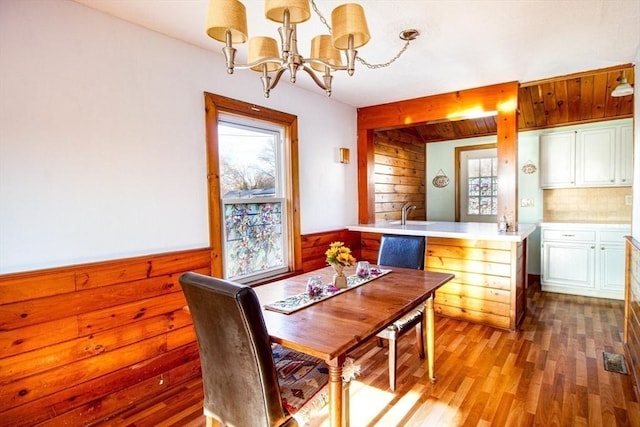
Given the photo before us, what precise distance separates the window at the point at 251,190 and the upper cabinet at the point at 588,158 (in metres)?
3.47

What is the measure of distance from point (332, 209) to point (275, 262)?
3.34 ft

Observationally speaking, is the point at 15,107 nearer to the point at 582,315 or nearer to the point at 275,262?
the point at 275,262

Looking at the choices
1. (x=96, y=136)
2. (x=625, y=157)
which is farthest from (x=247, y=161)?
(x=625, y=157)

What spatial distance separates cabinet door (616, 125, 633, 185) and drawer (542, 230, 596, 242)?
770mm

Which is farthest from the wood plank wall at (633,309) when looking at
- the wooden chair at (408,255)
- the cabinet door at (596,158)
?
the cabinet door at (596,158)

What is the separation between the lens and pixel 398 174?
5215 mm

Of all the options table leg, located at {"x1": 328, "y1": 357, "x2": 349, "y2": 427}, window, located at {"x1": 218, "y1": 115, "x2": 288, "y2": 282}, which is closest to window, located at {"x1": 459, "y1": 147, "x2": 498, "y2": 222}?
window, located at {"x1": 218, "y1": 115, "x2": 288, "y2": 282}

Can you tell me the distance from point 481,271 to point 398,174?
2.25m

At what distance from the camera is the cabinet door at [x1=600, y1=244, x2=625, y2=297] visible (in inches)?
155

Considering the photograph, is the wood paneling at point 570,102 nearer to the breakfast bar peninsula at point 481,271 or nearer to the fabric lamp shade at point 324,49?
the breakfast bar peninsula at point 481,271

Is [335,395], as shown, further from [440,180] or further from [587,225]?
[440,180]

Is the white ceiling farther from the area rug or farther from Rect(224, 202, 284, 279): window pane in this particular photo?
the area rug

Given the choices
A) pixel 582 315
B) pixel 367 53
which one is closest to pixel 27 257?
pixel 367 53

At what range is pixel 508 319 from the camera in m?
3.19
